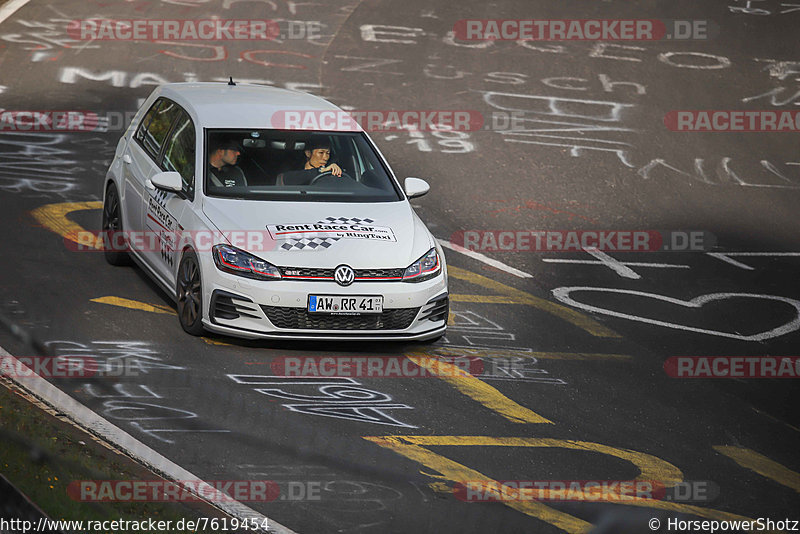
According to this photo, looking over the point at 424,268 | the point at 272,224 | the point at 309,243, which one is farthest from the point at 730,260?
the point at 272,224

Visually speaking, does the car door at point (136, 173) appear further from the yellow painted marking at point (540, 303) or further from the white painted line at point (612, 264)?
the white painted line at point (612, 264)

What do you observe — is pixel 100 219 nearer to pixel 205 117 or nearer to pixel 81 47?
pixel 205 117

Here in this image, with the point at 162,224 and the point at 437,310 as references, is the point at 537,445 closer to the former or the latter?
the point at 437,310

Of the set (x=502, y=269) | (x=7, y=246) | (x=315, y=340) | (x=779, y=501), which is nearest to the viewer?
(x=779, y=501)

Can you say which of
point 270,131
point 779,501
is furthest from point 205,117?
point 779,501

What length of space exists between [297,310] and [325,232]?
66cm

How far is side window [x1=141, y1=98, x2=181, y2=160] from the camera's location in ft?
33.8

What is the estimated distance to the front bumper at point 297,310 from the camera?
340 inches

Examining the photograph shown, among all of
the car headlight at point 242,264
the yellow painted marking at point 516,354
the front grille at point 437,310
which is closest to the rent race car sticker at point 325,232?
the car headlight at point 242,264

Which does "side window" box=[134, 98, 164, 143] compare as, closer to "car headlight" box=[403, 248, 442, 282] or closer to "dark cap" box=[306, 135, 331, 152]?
"dark cap" box=[306, 135, 331, 152]

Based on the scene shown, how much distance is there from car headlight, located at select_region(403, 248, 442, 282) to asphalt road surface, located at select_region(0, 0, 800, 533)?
0.64 metres

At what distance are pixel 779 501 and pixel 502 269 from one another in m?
5.09

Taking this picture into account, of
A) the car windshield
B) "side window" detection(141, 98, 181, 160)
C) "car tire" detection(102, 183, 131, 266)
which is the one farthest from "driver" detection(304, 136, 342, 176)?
"car tire" detection(102, 183, 131, 266)

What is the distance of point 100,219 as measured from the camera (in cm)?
1238
